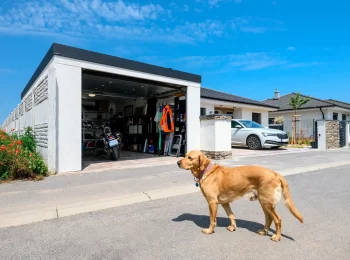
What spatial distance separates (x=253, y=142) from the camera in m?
14.0

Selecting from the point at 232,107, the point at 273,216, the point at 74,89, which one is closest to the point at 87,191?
the point at 74,89

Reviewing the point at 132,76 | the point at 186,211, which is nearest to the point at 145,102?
the point at 132,76

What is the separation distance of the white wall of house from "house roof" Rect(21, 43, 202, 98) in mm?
5312

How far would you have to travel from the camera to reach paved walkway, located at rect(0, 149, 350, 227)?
3.99 metres

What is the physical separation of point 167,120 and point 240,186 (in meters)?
8.48

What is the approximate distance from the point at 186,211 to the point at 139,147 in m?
10.3

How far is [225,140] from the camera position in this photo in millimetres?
10117

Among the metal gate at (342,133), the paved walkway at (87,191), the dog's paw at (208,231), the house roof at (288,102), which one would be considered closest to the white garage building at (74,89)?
the paved walkway at (87,191)

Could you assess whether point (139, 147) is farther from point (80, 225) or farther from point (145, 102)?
point (80, 225)

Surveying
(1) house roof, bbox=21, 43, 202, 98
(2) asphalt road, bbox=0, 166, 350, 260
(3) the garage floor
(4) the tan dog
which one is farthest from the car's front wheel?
(4) the tan dog

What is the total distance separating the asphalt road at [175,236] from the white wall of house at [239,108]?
38.7 feet

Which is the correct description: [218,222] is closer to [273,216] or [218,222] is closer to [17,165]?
[273,216]

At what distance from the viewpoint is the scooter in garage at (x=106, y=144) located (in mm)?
9570

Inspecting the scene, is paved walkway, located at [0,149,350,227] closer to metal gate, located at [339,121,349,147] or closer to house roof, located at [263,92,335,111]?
metal gate, located at [339,121,349,147]
